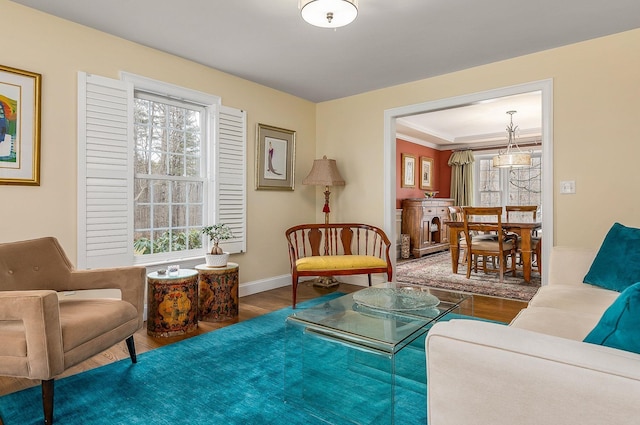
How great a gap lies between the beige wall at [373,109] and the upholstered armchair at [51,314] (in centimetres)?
57

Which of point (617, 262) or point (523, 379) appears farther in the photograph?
point (617, 262)

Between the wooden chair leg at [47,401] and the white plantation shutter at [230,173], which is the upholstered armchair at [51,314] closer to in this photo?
the wooden chair leg at [47,401]

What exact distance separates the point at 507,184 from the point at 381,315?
24.2 ft

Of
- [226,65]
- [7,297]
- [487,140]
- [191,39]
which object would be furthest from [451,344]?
[487,140]

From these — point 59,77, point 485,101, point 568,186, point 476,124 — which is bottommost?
point 568,186

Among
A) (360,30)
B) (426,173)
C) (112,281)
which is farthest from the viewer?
(426,173)

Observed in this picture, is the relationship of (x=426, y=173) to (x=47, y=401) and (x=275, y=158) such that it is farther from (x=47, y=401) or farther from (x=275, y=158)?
(x=47, y=401)

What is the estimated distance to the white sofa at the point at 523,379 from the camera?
2.46ft

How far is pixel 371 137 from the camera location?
4.57m

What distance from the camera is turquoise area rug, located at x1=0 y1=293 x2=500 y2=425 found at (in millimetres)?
1764

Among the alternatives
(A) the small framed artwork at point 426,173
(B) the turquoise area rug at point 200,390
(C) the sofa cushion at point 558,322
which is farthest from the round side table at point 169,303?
(A) the small framed artwork at point 426,173

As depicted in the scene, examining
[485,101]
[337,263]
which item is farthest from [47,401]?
[485,101]

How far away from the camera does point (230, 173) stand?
3.98 m

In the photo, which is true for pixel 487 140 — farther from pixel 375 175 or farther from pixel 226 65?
pixel 226 65
